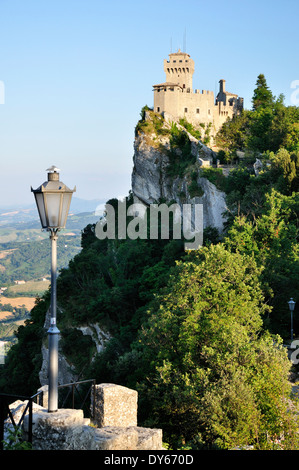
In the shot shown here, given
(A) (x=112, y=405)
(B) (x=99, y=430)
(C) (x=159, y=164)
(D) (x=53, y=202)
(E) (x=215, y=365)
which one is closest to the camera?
(D) (x=53, y=202)

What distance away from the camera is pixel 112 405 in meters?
10.6

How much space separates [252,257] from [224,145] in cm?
4208

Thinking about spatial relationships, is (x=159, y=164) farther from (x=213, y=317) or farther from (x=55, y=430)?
(x=55, y=430)

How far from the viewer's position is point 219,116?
236 ft

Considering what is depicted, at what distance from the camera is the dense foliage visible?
15914mm

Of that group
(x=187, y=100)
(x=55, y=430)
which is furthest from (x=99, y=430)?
(x=187, y=100)

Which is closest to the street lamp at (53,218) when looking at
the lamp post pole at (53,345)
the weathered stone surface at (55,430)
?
the lamp post pole at (53,345)

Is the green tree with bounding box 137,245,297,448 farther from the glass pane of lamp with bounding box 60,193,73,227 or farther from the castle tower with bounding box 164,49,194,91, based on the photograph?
the castle tower with bounding box 164,49,194,91

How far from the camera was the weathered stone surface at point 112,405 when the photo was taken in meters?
10.6

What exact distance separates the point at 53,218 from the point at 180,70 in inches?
2739

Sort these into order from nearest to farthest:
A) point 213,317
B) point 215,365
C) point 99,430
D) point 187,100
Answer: point 99,430 < point 215,365 < point 213,317 < point 187,100

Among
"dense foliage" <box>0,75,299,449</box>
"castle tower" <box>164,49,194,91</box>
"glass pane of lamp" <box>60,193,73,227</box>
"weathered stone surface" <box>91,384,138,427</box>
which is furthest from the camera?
"castle tower" <box>164,49,194,91</box>

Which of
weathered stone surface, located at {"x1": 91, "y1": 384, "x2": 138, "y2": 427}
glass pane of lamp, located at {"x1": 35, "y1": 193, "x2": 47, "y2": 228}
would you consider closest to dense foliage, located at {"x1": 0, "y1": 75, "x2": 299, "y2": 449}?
weathered stone surface, located at {"x1": 91, "y1": 384, "x2": 138, "y2": 427}
